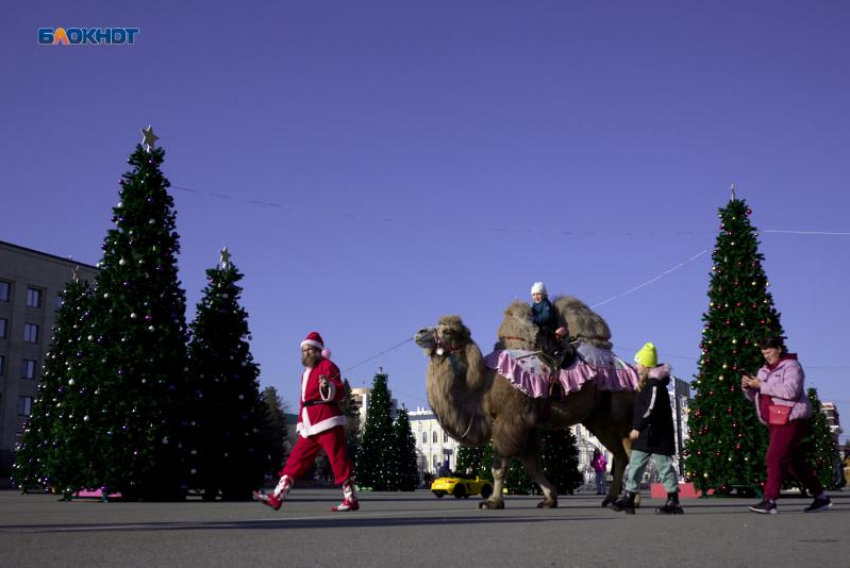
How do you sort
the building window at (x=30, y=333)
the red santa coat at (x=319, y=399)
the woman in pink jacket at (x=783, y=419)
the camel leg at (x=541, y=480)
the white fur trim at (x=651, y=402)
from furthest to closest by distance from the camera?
the building window at (x=30, y=333) < the camel leg at (x=541, y=480) < the red santa coat at (x=319, y=399) < the white fur trim at (x=651, y=402) < the woman in pink jacket at (x=783, y=419)

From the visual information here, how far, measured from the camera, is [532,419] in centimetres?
1213

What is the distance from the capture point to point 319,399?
37.4 ft

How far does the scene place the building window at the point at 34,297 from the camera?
72.0 metres

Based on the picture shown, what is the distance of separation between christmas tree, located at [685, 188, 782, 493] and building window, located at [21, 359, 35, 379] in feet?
204

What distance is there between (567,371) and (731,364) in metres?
8.59

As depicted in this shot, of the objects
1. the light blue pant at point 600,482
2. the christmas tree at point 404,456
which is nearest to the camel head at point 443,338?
the light blue pant at point 600,482

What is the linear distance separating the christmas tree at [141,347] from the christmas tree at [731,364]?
10775 millimetres

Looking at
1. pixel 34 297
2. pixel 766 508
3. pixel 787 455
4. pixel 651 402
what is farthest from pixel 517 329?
pixel 34 297

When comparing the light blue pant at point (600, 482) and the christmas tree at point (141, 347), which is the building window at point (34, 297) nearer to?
the light blue pant at point (600, 482)

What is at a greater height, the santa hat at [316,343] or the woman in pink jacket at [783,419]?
the santa hat at [316,343]

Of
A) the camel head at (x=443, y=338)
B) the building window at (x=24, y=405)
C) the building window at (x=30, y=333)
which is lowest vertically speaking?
the camel head at (x=443, y=338)

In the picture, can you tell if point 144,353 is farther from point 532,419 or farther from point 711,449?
point 711,449

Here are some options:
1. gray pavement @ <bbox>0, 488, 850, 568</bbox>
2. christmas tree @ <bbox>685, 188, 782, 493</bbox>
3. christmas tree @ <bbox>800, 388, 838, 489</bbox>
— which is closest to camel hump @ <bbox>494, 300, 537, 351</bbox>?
gray pavement @ <bbox>0, 488, 850, 568</bbox>

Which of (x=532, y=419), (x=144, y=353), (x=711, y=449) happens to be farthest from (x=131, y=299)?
(x=711, y=449)
